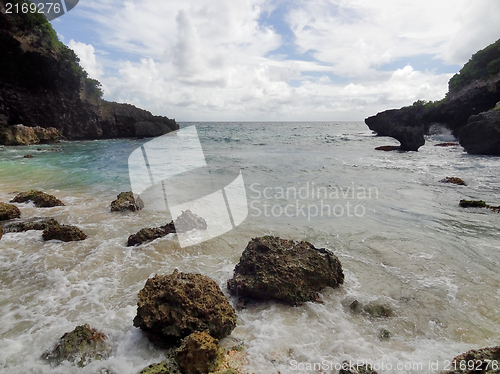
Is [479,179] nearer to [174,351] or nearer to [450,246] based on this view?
[450,246]

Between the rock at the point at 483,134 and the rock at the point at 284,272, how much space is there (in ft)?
66.7

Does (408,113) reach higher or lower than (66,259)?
higher

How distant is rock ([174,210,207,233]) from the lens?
603 centimetres

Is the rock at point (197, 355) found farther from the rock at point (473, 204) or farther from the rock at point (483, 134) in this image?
the rock at point (483, 134)

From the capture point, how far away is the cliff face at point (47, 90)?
23625mm

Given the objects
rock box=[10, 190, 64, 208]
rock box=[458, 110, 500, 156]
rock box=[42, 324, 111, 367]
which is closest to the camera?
rock box=[42, 324, 111, 367]

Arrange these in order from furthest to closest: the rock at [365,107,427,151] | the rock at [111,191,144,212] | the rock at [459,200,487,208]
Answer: the rock at [365,107,427,151]
the rock at [459,200,487,208]
the rock at [111,191,144,212]

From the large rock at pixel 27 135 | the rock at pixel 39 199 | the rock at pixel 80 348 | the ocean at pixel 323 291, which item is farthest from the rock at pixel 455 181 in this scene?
the large rock at pixel 27 135

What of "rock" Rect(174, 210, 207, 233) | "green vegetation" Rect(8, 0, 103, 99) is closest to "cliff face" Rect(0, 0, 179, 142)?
"green vegetation" Rect(8, 0, 103, 99)

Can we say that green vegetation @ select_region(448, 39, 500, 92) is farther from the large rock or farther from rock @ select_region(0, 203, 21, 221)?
the large rock

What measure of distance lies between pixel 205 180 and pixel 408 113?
30.9 meters

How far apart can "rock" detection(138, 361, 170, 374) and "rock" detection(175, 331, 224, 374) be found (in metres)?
0.12

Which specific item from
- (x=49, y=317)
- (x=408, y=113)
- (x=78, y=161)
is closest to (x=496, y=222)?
(x=49, y=317)

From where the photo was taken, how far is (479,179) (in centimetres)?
1198
